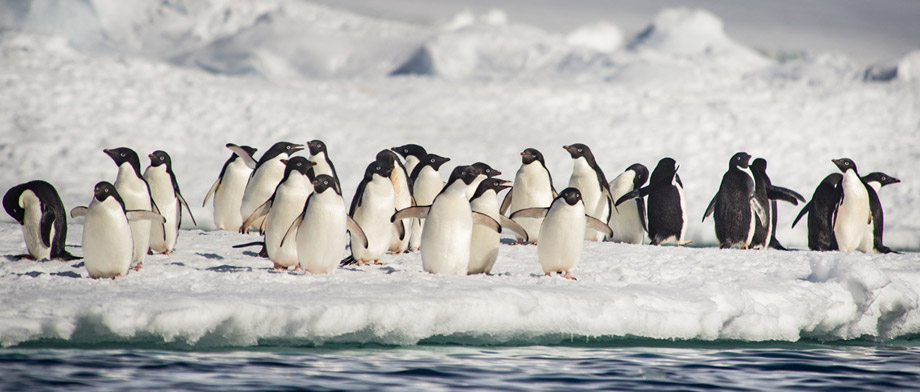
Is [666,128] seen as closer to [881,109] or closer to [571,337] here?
[881,109]

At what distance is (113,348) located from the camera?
4160mm

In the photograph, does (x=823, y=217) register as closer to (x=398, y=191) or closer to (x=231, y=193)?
(x=398, y=191)

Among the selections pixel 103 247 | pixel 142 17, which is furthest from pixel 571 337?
pixel 142 17

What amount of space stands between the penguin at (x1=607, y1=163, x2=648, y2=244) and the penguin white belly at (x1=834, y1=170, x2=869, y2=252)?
1.72 meters

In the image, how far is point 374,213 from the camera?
6055 millimetres

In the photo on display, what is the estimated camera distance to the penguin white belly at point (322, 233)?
544 cm

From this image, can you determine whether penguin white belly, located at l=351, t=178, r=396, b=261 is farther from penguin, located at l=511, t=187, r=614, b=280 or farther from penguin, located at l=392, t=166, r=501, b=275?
penguin, located at l=511, t=187, r=614, b=280

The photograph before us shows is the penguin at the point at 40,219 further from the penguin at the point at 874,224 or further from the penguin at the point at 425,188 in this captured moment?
the penguin at the point at 874,224

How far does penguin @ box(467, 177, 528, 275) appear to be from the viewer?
5.86 meters

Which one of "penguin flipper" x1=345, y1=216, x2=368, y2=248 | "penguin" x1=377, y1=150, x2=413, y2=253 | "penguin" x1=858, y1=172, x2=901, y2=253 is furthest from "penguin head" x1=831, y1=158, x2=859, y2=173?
"penguin flipper" x1=345, y1=216, x2=368, y2=248

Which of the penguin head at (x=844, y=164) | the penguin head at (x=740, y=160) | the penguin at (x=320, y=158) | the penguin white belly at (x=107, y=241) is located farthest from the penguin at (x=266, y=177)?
the penguin head at (x=844, y=164)

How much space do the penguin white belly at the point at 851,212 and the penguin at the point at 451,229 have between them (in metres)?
4.01

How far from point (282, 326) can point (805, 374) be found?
235 centimetres

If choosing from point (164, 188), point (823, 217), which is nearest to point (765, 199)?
point (823, 217)
